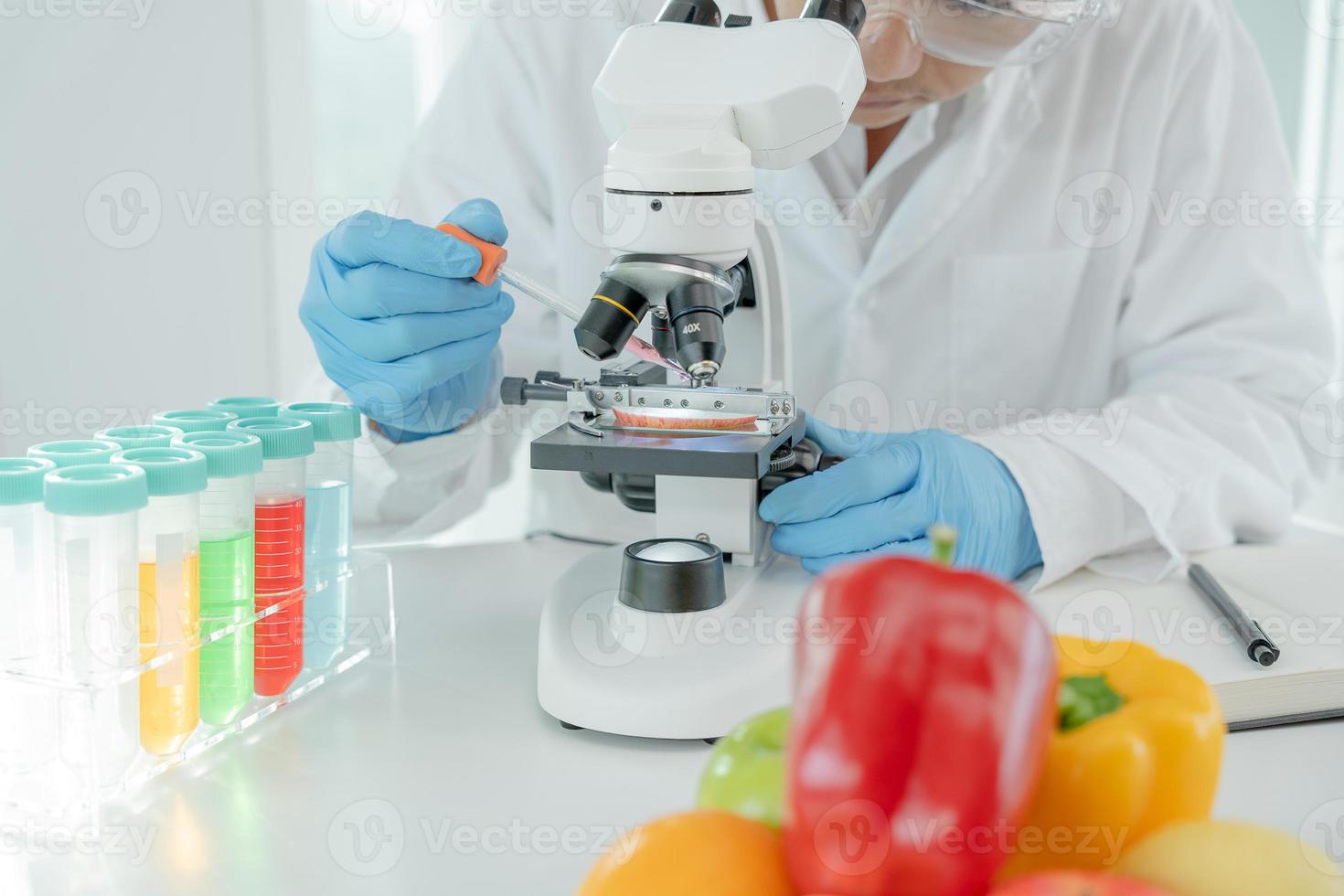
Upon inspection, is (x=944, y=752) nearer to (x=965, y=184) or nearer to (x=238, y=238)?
(x=965, y=184)

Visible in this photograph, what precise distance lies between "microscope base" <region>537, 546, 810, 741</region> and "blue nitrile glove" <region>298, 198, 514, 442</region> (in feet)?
1.21

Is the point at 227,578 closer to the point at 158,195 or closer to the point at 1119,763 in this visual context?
the point at 1119,763

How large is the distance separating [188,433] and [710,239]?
483 mm

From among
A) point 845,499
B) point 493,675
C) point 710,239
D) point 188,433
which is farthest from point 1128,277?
point 188,433

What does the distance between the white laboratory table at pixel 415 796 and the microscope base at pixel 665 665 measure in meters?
0.03

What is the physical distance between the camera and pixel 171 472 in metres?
0.88

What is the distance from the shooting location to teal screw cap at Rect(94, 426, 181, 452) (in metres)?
0.99

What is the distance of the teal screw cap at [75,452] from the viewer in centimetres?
92

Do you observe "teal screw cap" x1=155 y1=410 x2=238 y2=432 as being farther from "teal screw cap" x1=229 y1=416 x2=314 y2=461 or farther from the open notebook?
the open notebook

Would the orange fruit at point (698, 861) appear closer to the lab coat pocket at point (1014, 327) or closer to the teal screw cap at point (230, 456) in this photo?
the teal screw cap at point (230, 456)

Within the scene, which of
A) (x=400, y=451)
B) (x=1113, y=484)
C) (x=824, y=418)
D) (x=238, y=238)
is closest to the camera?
(x=1113, y=484)

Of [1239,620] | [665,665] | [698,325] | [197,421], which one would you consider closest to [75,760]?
[197,421]

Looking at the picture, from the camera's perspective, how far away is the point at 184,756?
94 centimetres

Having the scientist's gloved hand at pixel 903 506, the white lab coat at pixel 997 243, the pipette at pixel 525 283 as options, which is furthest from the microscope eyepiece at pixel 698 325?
the white lab coat at pixel 997 243
